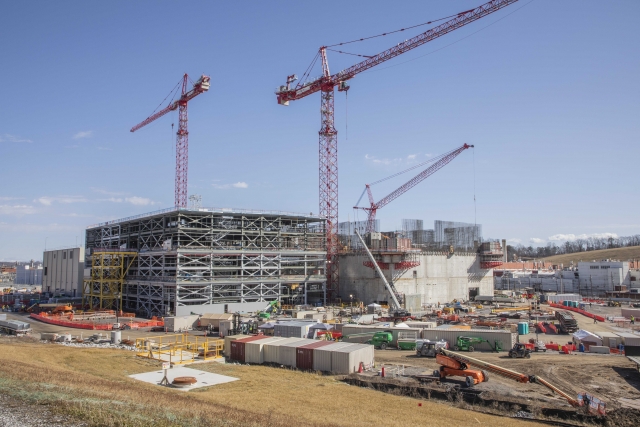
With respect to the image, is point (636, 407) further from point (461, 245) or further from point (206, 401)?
point (461, 245)

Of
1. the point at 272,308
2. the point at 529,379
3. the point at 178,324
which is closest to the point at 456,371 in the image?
the point at 529,379

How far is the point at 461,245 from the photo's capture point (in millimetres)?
96688

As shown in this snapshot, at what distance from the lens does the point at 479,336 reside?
135 feet

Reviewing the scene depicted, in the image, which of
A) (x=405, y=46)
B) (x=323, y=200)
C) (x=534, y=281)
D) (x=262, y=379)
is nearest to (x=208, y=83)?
(x=323, y=200)

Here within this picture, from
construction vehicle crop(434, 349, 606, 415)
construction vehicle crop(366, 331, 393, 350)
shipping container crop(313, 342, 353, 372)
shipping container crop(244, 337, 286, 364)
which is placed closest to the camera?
construction vehicle crop(434, 349, 606, 415)

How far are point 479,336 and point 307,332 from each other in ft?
50.8

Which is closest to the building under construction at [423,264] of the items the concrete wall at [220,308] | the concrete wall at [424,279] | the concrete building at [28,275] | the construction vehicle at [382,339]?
the concrete wall at [424,279]

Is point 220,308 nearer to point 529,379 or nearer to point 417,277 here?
point 417,277

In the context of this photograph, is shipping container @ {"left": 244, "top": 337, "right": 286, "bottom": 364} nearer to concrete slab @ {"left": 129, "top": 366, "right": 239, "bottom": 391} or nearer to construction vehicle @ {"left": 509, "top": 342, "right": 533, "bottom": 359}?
concrete slab @ {"left": 129, "top": 366, "right": 239, "bottom": 391}

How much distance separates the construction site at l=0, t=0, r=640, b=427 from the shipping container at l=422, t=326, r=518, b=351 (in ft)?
0.39

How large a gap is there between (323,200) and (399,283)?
66.0 feet

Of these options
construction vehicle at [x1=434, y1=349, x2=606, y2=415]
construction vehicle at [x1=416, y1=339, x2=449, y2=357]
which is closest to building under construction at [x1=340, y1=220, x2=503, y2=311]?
construction vehicle at [x1=416, y1=339, x2=449, y2=357]

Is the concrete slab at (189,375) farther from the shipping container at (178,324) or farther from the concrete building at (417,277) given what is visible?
the concrete building at (417,277)

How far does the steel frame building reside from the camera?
67812mm
